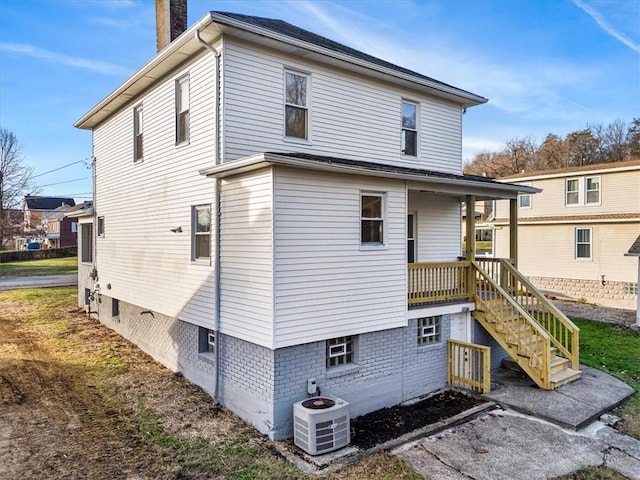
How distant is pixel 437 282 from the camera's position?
9914mm

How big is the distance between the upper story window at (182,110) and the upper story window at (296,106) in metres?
2.38

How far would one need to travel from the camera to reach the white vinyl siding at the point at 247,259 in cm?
708

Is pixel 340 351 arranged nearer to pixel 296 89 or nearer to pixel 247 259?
pixel 247 259

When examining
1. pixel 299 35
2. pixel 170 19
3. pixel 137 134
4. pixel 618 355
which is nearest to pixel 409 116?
pixel 299 35

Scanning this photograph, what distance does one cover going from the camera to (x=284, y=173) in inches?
281

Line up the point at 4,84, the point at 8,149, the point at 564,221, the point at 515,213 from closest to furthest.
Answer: the point at 515,213 → the point at 564,221 → the point at 4,84 → the point at 8,149

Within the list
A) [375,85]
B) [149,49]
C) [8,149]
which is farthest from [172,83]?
[8,149]

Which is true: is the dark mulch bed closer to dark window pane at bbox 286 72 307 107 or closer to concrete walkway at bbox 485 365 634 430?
concrete walkway at bbox 485 365 634 430

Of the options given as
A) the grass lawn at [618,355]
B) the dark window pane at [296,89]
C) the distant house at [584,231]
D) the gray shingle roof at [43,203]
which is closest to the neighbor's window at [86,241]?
the dark window pane at [296,89]

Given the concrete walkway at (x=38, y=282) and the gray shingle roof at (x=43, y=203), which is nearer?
the concrete walkway at (x=38, y=282)

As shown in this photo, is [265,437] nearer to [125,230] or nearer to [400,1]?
[125,230]

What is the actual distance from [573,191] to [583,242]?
2879 millimetres

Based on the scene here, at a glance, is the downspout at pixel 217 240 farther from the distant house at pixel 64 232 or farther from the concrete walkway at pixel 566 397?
the distant house at pixel 64 232

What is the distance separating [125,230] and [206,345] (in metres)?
5.50
